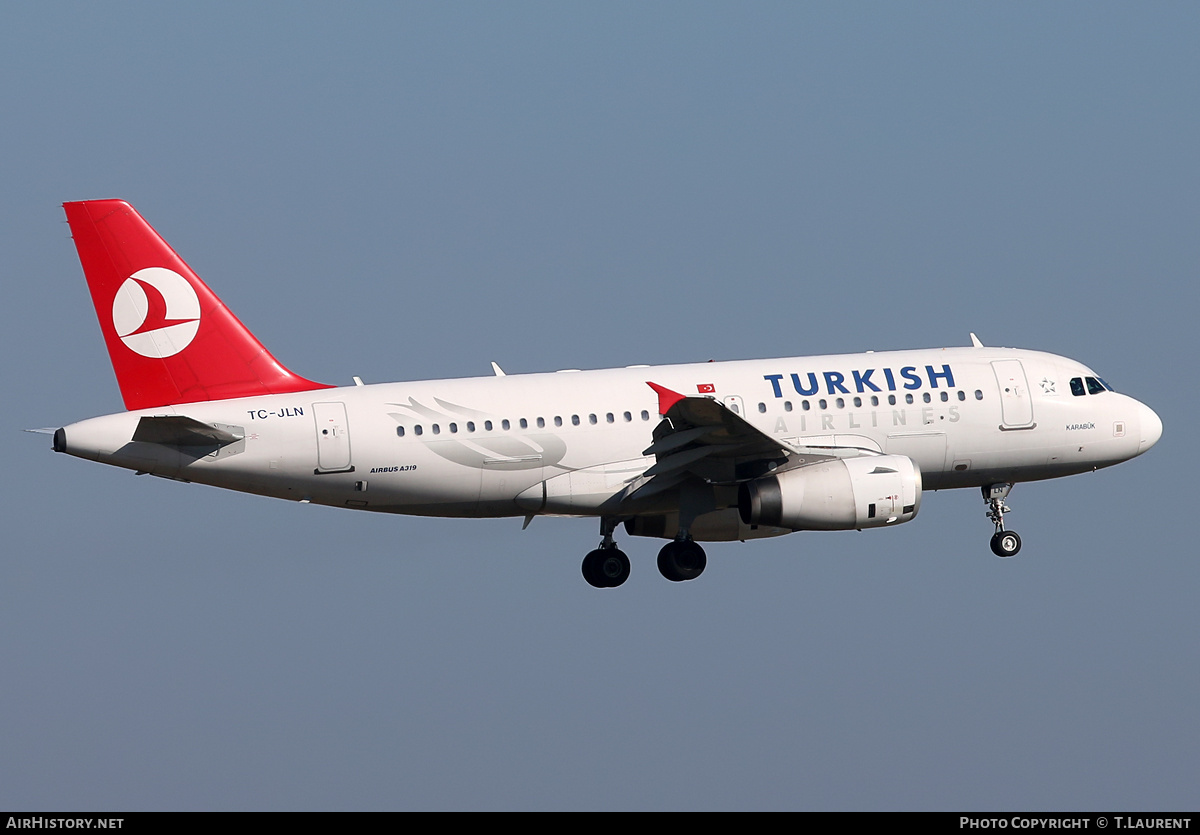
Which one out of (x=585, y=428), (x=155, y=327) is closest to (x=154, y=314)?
(x=155, y=327)

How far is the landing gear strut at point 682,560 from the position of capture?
46.7 meters

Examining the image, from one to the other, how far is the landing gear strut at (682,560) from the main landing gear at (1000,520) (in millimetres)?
8179

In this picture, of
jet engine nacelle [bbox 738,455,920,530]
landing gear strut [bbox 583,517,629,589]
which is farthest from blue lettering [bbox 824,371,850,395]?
landing gear strut [bbox 583,517,629,589]

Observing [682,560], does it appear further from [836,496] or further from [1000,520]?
[1000,520]

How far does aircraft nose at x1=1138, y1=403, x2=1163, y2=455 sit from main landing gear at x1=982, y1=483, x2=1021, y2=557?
3.99 meters

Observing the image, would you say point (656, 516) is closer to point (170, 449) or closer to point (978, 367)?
point (978, 367)

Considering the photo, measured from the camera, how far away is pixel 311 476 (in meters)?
43.3

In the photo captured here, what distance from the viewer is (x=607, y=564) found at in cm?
4772

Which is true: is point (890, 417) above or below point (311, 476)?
above

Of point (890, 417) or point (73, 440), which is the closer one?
point (73, 440)

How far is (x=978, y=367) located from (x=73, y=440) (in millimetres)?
22975

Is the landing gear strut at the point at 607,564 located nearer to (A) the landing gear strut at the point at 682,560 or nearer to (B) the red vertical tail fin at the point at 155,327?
(A) the landing gear strut at the point at 682,560

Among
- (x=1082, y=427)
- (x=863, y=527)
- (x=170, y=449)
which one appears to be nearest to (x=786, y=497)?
(x=863, y=527)

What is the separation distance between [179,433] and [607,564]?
11.9 m
